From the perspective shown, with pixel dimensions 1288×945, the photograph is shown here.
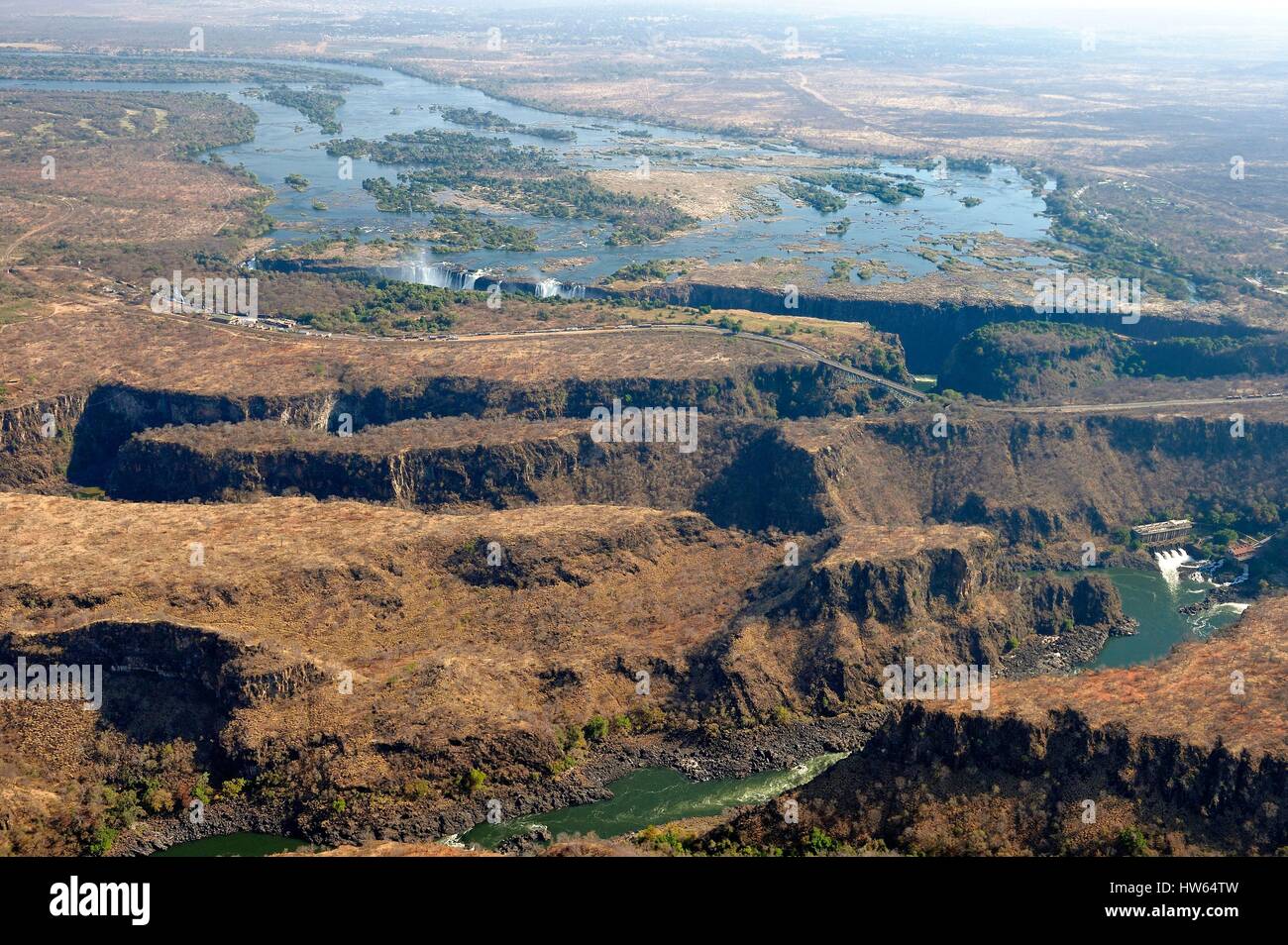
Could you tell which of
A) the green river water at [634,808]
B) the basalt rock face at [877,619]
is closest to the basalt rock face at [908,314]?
the basalt rock face at [877,619]

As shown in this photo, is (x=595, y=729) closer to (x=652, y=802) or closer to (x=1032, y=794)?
(x=652, y=802)

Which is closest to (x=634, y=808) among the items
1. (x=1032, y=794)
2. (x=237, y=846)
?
(x=237, y=846)

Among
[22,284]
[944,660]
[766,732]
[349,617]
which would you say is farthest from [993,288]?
[22,284]

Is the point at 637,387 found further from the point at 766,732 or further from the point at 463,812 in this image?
the point at 463,812

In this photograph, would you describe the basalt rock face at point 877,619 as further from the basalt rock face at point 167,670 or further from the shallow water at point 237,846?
the basalt rock face at point 167,670
